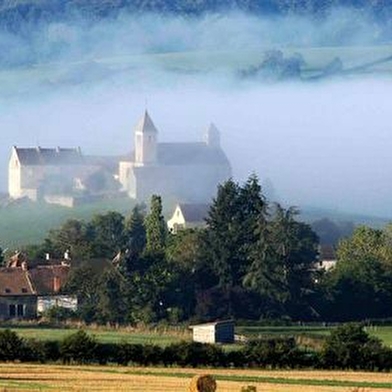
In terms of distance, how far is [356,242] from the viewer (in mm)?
69812

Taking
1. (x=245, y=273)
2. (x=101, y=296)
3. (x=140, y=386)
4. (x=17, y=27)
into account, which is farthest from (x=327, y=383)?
(x=17, y=27)

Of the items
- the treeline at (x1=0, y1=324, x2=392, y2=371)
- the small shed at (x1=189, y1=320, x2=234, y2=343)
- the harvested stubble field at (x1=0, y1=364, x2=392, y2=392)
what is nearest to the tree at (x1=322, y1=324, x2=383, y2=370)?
the treeline at (x1=0, y1=324, x2=392, y2=371)

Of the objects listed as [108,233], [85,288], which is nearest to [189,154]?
[108,233]

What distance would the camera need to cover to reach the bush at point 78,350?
4050 cm

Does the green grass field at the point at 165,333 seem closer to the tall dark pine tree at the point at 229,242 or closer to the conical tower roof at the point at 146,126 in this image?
the tall dark pine tree at the point at 229,242

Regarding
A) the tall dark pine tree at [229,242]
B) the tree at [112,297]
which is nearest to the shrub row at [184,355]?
the tree at [112,297]

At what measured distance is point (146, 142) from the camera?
119312 mm

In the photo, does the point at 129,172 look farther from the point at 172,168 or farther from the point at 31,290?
the point at 31,290

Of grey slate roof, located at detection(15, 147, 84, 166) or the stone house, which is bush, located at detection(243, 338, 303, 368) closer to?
the stone house

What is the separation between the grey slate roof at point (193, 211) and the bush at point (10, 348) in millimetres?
45060

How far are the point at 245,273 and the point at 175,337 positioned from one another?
43.8 feet

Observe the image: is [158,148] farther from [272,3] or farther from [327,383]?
[327,383]

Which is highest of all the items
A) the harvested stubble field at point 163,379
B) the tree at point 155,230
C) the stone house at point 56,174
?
the stone house at point 56,174

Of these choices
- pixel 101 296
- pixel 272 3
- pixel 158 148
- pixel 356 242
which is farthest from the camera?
pixel 272 3
